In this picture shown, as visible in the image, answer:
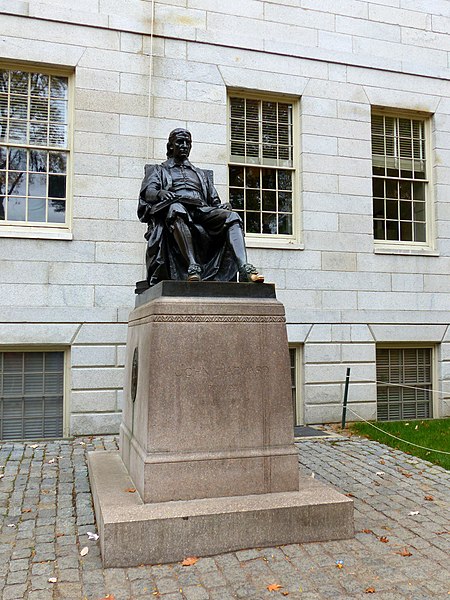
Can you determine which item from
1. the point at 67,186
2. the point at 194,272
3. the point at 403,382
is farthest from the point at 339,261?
the point at 194,272

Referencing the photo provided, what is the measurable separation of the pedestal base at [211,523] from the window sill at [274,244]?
18.4 feet

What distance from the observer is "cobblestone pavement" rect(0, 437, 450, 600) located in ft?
11.0

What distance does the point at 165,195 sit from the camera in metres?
5.37

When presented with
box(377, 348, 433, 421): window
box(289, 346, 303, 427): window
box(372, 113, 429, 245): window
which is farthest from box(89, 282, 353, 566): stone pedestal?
box(372, 113, 429, 245): window

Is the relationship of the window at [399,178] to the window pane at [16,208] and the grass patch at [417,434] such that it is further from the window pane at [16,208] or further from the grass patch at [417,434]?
the window pane at [16,208]

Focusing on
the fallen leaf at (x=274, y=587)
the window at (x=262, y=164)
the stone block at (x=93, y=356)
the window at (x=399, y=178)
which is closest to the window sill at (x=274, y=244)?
the window at (x=262, y=164)

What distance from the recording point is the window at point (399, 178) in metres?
10.5

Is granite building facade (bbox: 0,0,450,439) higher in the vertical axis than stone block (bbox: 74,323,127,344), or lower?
higher

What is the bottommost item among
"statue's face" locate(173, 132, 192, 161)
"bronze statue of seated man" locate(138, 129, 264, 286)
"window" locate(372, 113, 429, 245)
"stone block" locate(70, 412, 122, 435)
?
"stone block" locate(70, 412, 122, 435)

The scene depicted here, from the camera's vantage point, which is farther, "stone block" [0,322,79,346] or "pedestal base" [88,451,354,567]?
"stone block" [0,322,79,346]

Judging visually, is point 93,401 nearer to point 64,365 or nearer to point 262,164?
point 64,365

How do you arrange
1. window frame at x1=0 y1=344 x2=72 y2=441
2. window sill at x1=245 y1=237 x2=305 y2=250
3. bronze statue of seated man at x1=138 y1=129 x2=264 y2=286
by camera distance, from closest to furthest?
bronze statue of seated man at x1=138 y1=129 x2=264 y2=286
window frame at x1=0 y1=344 x2=72 y2=441
window sill at x1=245 y1=237 x2=305 y2=250

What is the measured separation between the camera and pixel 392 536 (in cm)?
423

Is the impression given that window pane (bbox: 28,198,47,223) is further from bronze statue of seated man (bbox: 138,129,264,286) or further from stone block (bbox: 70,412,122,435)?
bronze statue of seated man (bbox: 138,129,264,286)
